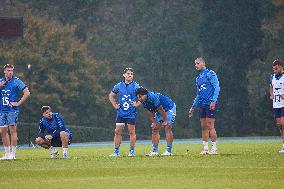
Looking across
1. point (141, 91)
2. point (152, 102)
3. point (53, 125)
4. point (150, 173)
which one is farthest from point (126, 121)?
point (150, 173)

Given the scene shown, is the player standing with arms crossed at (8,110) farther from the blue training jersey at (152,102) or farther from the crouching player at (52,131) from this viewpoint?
the blue training jersey at (152,102)

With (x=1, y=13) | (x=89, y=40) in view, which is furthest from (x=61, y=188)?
(x=89, y=40)

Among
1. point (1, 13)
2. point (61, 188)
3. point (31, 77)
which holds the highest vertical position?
point (1, 13)

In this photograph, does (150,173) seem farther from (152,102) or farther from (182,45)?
(182,45)

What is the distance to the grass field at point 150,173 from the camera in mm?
16031

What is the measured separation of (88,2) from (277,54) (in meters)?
14.9

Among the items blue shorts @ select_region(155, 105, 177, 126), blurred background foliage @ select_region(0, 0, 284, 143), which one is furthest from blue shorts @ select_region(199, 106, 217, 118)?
blurred background foliage @ select_region(0, 0, 284, 143)

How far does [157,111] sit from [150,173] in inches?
260

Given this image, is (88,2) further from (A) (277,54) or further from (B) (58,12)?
(A) (277,54)

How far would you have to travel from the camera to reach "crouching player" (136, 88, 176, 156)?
78.7 feet

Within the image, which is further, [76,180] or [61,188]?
[76,180]

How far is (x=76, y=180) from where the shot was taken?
17.0m

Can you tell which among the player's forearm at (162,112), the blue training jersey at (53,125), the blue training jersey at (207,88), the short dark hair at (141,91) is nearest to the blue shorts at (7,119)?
the blue training jersey at (53,125)

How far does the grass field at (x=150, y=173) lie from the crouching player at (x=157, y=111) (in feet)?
5.29
